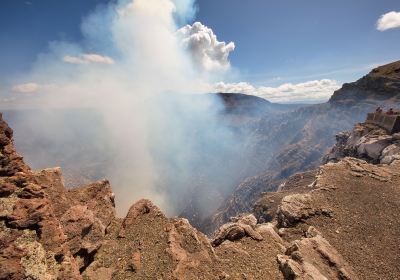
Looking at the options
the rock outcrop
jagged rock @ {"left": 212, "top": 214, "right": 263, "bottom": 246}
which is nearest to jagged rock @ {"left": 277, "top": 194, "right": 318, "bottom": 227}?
jagged rock @ {"left": 212, "top": 214, "right": 263, "bottom": 246}

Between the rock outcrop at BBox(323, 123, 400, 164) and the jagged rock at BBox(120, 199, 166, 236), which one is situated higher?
the jagged rock at BBox(120, 199, 166, 236)

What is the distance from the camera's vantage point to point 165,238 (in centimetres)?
1280

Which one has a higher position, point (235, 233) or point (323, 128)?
point (235, 233)

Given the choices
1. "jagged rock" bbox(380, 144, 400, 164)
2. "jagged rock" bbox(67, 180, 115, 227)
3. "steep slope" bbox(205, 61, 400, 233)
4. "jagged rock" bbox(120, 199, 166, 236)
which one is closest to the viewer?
"jagged rock" bbox(120, 199, 166, 236)

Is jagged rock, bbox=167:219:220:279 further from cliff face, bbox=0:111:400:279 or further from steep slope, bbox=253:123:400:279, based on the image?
steep slope, bbox=253:123:400:279

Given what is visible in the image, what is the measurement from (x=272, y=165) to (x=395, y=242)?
18966 centimetres

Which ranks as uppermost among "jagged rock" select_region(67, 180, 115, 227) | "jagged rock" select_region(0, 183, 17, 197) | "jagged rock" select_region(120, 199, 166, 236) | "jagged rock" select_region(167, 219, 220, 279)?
"jagged rock" select_region(0, 183, 17, 197)

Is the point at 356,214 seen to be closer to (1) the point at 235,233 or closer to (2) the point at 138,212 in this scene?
(1) the point at 235,233

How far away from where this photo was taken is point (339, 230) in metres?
16.3

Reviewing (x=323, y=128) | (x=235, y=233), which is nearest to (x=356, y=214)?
(x=235, y=233)

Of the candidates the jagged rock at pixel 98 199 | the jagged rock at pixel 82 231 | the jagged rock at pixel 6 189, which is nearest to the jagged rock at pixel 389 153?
the jagged rock at pixel 98 199

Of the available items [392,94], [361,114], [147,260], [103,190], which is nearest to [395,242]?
[147,260]

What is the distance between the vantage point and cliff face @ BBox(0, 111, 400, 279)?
9363mm

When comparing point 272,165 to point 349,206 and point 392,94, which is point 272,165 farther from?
point 349,206
